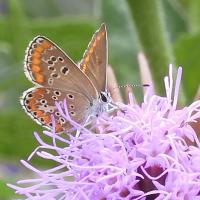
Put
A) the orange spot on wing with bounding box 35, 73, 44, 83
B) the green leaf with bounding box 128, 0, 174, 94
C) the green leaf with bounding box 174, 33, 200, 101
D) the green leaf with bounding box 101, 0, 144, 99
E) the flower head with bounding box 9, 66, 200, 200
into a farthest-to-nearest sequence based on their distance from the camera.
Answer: the green leaf with bounding box 101, 0, 144, 99 → the green leaf with bounding box 174, 33, 200, 101 → the green leaf with bounding box 128, 0, 174, 94 → the orange spot on wing with bounding box 35, 73, 44, 83 → the flower head with bounding box 9, 66, 200, 200

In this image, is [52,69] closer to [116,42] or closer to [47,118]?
[47,118]

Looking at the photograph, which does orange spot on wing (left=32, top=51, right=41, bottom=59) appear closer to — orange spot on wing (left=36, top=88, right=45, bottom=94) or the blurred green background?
orange spot on wing (left=36, top=88, right=45, bottom=94)

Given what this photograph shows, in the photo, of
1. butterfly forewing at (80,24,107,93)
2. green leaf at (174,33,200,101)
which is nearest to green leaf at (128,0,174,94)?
green leaf at (174,33,200,101)

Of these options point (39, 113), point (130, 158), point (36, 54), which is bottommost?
point (130, 158)

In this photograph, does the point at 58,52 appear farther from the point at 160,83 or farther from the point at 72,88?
the point at 160,83

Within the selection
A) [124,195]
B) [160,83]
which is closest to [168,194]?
[124,195]

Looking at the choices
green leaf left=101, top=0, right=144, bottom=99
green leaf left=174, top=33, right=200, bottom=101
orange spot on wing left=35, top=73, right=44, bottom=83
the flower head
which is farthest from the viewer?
green leaf left=101, top=0, right=144, bottom=99

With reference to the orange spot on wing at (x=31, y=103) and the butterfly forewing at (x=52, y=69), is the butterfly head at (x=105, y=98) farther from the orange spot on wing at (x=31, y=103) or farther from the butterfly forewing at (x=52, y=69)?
the orange spot on wing at (x=31, y=103)

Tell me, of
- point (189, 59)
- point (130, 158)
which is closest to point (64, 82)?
point (130, 158)
